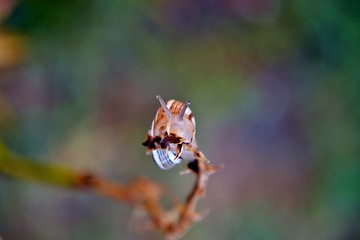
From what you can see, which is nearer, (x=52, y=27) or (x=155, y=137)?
(x=155, y=137)

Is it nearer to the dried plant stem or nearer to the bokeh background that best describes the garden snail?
the dried plant stem

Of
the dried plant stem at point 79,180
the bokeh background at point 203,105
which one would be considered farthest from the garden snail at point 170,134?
the bokeh background at point 203,105

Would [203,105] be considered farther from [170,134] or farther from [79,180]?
[170,134]

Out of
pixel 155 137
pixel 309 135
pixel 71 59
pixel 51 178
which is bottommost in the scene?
pixel 155 137

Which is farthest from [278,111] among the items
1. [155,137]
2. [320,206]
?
[155,137]

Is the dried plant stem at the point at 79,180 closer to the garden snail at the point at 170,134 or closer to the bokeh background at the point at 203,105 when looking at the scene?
the bokeh background at the point at 203,105

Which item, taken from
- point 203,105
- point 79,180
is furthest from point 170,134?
point 203,105

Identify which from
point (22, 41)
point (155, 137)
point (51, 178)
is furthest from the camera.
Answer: point (22, 41)

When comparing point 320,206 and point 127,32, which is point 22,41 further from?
point 320,206
